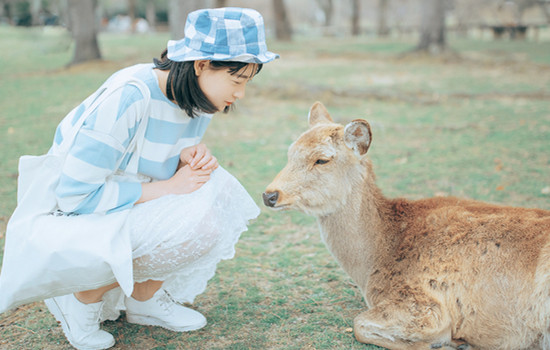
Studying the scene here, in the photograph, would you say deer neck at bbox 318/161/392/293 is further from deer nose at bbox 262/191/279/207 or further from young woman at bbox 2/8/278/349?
Result: young woman at bbox 2/8/278/349

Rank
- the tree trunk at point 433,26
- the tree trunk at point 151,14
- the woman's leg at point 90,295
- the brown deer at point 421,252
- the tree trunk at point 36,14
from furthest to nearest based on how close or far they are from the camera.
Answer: the tree trunk at point 151,14, the tree trunk at point 36,14, the tree trunk at point 433,26, the woman's leg at point 90,295, the brown deer at point 421,252

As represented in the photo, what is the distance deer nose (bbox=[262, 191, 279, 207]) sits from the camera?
120 inches

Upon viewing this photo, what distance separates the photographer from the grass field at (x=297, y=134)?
10.4 ft

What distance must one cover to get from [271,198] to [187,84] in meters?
0.79

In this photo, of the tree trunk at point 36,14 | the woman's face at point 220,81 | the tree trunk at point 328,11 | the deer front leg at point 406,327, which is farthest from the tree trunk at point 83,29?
the tree trunk at point 328,11

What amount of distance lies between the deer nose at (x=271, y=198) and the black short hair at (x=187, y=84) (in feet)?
1.91

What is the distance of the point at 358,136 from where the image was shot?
3.10m

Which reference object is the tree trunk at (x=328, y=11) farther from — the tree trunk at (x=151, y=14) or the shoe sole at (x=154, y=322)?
the shoe sole at (x=154, y=322)

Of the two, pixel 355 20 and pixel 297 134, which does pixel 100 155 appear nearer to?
pixel 297 134

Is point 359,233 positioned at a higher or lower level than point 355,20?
lower

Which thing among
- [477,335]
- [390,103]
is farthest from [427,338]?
[390,103]

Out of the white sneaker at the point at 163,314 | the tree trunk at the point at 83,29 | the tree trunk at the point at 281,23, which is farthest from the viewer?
the tree trunk at the point at 281,23

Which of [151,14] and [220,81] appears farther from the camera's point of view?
[151,14]

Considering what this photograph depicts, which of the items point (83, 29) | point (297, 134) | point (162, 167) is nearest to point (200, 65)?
point (162, 167)
